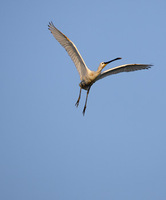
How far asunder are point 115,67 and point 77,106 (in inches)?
142

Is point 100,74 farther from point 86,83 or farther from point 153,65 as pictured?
point 153,65

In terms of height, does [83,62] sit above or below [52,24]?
below

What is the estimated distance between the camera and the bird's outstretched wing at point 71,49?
99.2 feet

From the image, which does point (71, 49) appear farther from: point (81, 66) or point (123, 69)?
point (123, 69)

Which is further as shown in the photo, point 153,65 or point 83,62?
point 153,65

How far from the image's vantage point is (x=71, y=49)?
1206 inches

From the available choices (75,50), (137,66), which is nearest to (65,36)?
→ (75,50)

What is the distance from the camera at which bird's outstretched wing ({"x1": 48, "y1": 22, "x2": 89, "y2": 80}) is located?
30.2 meters

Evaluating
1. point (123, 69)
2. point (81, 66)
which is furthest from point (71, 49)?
point (123, 69)

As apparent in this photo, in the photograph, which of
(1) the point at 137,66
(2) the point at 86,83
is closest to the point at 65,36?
(2) the point at 86,83

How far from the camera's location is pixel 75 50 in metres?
30.4

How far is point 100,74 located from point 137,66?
2.94 meters

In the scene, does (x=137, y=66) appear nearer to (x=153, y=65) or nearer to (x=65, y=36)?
(x=153, y=65)

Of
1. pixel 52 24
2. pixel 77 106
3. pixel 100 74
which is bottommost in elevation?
pixel 77 106
